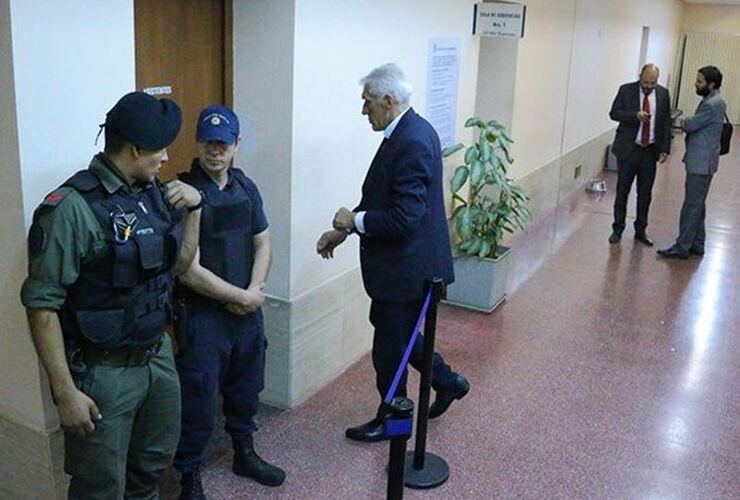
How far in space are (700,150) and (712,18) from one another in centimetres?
1177

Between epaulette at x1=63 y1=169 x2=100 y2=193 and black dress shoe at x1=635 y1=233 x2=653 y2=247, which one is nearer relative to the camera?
epaulette at x1=63 y1=169 x2=100 y2=193

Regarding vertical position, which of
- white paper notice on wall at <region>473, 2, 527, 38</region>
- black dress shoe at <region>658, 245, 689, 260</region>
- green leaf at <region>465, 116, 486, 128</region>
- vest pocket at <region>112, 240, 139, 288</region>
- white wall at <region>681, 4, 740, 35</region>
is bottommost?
black dress shoe at <region>658, 245, 689, 260</region>

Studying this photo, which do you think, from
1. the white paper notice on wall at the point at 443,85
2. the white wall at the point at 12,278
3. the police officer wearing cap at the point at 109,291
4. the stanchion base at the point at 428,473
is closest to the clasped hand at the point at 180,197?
the police officer wearing cap at the point at 109,291

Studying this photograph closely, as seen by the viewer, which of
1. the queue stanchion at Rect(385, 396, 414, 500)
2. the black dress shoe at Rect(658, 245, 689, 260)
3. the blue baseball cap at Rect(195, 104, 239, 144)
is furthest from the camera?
the black dress shoe at Rect(658, 245, 689, 260)

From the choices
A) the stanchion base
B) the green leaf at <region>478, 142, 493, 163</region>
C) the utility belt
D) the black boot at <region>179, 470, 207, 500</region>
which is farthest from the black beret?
the green leaf at <region>478, 142, 493, 163</region>

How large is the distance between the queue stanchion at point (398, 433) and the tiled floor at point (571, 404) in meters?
0.58

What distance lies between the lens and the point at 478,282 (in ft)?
15.8

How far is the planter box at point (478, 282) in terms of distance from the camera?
477 centimetres

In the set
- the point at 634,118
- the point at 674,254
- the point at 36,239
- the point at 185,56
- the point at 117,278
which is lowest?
the point at 674,254

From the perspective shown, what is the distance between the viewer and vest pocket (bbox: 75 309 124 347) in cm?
198

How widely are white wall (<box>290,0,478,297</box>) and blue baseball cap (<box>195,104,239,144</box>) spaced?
0.70m

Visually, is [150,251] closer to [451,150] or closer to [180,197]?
[180,197]

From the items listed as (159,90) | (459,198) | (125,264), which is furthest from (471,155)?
(125,264)

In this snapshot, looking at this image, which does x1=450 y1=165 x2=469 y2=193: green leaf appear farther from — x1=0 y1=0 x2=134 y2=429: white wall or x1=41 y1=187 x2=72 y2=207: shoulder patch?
x1=41 y1=187 x2=72 y2=207: shoulder patch
